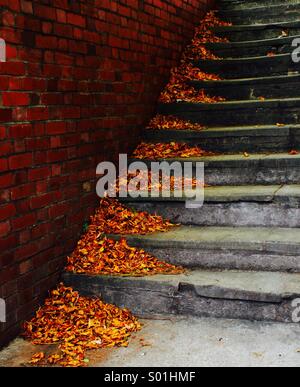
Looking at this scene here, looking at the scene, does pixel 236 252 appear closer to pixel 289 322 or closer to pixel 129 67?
pixel 289 322

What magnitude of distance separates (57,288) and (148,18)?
298 cm

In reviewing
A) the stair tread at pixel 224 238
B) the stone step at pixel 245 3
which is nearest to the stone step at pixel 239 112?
the stair tread at pixel 224 238

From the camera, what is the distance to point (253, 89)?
506 centimetres

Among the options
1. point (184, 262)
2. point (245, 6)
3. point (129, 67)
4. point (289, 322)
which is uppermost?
point (245, 6)

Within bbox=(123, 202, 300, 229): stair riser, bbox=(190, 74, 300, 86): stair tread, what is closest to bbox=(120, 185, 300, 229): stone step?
bbox=(123, 202, 300, 229): stair riser

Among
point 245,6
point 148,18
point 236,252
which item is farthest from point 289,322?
point 245,6

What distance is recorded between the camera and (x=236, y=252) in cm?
330

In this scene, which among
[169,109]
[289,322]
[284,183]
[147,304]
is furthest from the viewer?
[169,109]

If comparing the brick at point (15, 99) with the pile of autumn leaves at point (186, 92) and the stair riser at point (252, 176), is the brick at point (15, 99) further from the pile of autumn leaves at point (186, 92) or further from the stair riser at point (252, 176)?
the stair riser at point (252, 176)

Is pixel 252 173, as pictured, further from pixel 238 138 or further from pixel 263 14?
pixel 263 14

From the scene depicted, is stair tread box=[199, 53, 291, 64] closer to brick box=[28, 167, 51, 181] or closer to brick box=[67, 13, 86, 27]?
brick box=[67, 13, 86, 27]

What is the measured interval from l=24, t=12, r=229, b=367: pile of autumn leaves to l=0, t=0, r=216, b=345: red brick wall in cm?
12

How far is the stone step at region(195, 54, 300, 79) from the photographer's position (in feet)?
17.1

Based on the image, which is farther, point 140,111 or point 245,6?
point 245,6
